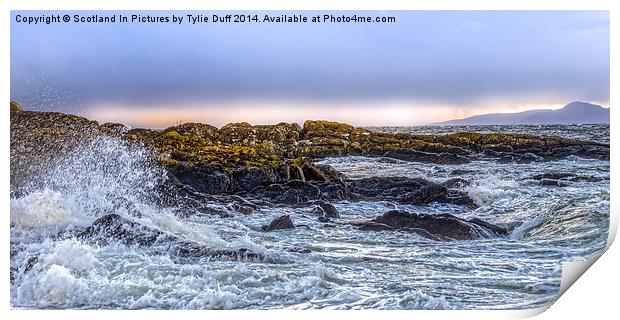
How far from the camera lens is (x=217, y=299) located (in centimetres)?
698

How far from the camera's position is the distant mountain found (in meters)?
7.09

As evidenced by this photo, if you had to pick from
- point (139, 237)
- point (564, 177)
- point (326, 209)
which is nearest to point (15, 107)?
point (139, 237)

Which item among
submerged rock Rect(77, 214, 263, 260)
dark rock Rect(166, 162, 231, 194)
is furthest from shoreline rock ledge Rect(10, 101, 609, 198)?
submerged rock Rect(77, 214, 263, 260)

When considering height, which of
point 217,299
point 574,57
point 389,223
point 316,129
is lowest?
point 217,299

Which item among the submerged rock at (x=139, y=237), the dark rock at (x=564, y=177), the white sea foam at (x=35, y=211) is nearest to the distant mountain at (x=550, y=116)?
the dark rock at (x=564, y=177)

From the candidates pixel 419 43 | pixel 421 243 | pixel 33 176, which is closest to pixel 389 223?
pixel 421 243

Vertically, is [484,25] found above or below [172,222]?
above

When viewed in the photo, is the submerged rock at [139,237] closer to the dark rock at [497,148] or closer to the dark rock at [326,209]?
the dark rock at [326,209]

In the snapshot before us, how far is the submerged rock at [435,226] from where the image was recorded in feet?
23.4

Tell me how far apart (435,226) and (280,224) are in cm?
115

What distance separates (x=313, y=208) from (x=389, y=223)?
58cm

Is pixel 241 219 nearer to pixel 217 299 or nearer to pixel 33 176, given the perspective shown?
pixel 217 299

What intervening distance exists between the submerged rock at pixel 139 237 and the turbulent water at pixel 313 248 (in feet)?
0.16

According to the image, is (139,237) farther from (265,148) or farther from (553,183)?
(553,183)
